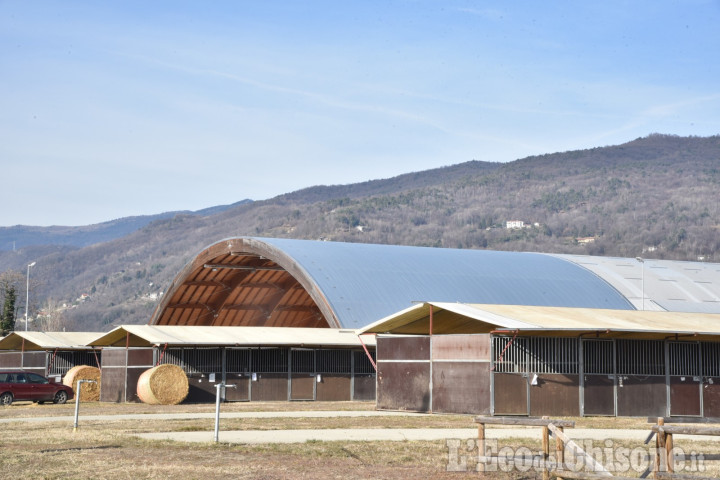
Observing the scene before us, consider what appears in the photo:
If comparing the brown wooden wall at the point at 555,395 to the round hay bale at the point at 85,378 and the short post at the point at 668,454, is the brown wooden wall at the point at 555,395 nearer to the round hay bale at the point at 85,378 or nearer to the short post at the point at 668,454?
the short post at the point at 668,454

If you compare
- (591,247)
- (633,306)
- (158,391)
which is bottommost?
(158,391)

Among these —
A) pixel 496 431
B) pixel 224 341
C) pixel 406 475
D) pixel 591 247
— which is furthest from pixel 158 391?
pixel 591 247

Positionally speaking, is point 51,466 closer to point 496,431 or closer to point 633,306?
point 496,431

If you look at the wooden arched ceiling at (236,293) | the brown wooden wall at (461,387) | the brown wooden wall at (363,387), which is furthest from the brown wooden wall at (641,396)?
the wooden arched ceiling at (236,293)

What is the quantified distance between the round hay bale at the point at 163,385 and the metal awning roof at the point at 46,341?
→ 1067cm

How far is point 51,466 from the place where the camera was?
16.6 metres

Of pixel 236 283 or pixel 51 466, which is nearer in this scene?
pixel 51 466

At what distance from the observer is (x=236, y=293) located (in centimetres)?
5953

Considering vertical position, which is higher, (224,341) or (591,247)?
(591,247)

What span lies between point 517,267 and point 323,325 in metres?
13.4

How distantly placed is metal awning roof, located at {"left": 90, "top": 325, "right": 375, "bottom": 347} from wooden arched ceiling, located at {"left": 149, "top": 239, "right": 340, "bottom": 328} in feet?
24.4

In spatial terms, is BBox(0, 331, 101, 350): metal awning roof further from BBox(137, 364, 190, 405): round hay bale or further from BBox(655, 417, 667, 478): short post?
BBox(655, 417, 667, 478): short post

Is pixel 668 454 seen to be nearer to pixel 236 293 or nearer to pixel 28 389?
pixel 28 389

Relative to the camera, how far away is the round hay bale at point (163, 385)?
38.2 metres
